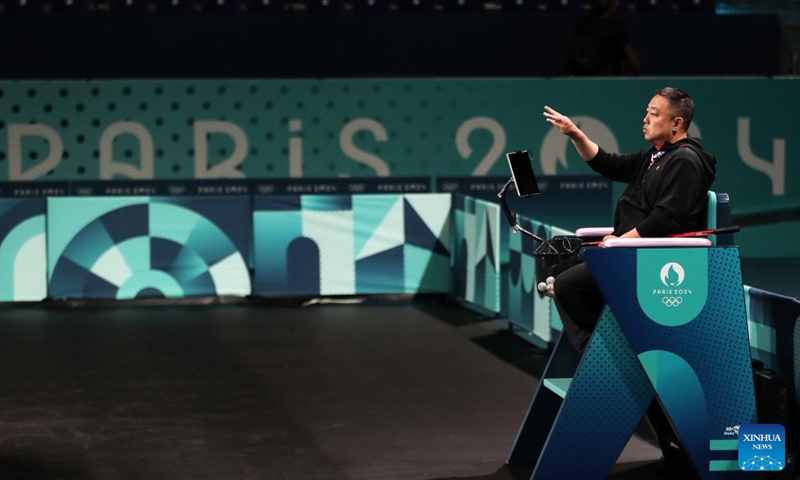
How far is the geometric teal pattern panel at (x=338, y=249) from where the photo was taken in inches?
512

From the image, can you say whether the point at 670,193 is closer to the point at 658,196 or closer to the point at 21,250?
the point at 658,196

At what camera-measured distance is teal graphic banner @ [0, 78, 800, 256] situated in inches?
577

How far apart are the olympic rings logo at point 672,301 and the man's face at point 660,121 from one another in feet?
2.69

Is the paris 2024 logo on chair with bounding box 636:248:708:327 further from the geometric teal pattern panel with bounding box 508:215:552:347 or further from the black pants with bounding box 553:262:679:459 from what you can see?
the geometric teal pattern panel with bounding box 508:215:552:347

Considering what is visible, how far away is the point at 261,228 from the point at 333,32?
342cm

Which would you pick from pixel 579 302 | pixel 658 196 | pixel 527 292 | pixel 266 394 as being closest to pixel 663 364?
pixel 579 302

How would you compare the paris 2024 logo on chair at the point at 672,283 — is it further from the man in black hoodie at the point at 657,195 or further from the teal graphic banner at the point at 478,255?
the teal graphic banner at the point at 478,255

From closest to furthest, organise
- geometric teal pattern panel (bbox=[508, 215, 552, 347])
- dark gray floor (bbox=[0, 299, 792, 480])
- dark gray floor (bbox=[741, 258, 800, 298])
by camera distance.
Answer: dark gray floor (bbox=[0, 299, 792, 480]) < geometric teal pattern panel (bbox=[508, 215, 552, 347]) < dark gray floor (bbox=[741, 258, 800, 298])

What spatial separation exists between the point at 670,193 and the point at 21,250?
7709 mm

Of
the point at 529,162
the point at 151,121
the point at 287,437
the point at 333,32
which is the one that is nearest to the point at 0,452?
the point at 287,437

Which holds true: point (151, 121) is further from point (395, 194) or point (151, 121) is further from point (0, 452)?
point (0, 452)

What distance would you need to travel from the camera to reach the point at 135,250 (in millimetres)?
12812

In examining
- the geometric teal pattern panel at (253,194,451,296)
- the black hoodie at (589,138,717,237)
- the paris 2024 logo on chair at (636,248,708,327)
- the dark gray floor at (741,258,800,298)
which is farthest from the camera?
Result: the dark gray floor at (741,258,800,298)

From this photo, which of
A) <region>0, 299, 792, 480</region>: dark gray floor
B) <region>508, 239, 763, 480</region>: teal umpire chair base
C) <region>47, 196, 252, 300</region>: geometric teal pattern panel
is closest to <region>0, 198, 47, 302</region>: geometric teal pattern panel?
<region>47, 196, 252, 300</region>: geometric teal pattern panel
